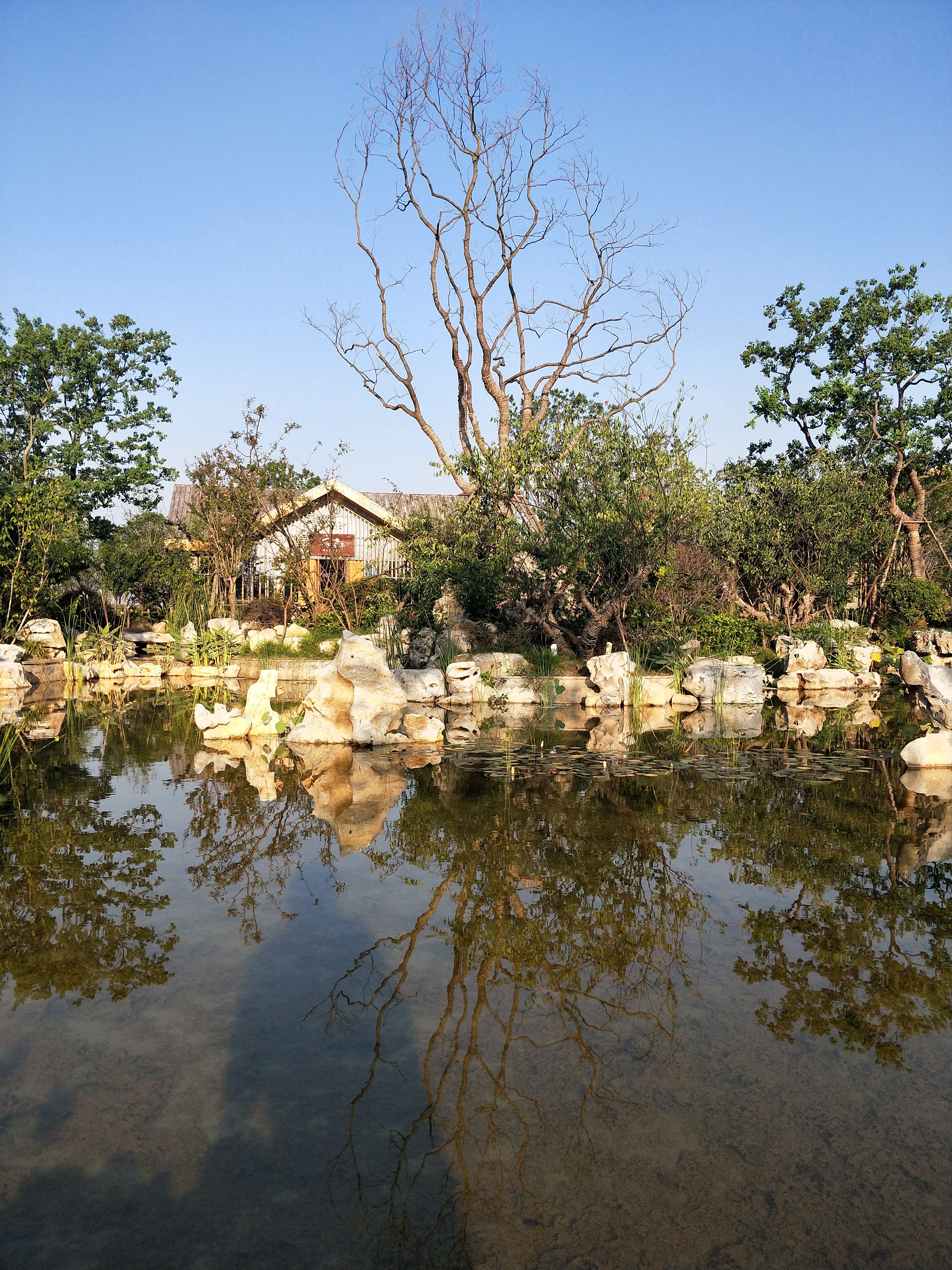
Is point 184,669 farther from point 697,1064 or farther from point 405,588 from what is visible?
point 697,1064

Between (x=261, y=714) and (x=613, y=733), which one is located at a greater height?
(x=261, y=714)

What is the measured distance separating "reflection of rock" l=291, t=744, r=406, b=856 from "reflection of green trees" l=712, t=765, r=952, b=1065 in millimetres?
2326

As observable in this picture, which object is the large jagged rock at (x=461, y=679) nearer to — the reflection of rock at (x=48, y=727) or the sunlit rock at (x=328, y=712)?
the sunlit rock at (x=328, y=712)

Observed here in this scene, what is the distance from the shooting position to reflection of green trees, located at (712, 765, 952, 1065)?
10.7 feet

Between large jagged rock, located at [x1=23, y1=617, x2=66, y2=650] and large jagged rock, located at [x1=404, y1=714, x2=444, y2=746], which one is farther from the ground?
large jagged rock, located at [x1=23, y1=617, x2=66, y2=650]

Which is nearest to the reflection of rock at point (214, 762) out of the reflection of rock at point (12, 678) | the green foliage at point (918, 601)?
the reflection of rock at point (12, 678)

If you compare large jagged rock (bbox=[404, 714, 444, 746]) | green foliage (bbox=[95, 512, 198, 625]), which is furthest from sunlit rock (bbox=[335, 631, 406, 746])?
green foliage (bbox=[95, 512, 198, 625])

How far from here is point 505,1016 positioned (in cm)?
317

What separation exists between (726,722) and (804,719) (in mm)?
1423

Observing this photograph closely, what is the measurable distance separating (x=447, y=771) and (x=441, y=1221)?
Result: 5759mm

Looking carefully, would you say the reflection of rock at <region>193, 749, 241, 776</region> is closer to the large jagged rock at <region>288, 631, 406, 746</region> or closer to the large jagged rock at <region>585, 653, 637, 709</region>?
the large jagged rock at <region>288, 631, 406, 746</region>

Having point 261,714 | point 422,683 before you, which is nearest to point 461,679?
point 422,683

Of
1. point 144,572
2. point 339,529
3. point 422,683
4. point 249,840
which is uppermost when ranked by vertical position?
point 339,529

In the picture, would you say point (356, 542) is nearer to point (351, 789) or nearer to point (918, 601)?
point (918, 601)
